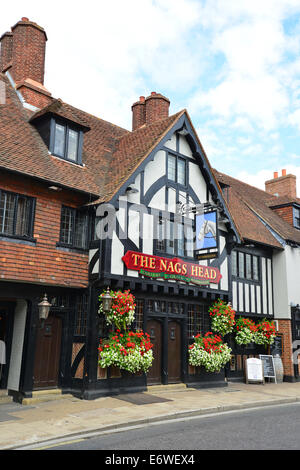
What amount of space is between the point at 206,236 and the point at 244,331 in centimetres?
580

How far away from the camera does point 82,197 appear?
1321 centimetres

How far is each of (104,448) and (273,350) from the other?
1412 centimetres

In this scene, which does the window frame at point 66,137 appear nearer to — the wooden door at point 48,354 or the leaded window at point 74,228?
the leaded window at point 74,228

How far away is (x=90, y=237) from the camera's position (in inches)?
520

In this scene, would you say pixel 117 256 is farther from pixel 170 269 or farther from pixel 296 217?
pixel 296 217

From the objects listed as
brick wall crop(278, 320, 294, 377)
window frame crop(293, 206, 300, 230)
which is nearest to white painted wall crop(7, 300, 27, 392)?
brick wall crop(278, 320, 294, 377)

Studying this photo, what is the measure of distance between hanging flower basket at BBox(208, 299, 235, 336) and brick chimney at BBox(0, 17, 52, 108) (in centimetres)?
936

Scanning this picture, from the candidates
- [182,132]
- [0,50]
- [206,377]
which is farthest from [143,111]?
[206,377]

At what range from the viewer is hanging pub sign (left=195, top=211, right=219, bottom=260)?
46.7 feet

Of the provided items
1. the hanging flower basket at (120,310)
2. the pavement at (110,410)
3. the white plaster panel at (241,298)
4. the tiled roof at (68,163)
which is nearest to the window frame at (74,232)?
the tiled roof at (68,163)

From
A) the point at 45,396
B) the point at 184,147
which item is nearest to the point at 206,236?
the point at 184,147

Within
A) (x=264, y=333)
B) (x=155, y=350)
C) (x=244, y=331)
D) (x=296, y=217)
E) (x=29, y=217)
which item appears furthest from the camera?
(x=296, y=217)

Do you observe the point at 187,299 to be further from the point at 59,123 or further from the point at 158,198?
the point at 59,123

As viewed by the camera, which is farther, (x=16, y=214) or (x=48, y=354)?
(x=48, y=354)
